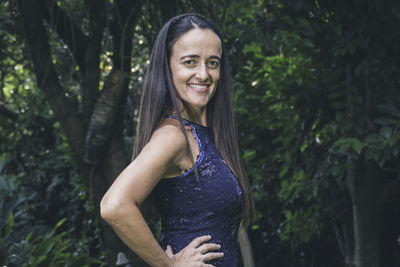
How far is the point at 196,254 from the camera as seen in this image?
1627 millimetres

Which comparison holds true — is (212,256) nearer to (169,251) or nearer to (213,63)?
(169,251)

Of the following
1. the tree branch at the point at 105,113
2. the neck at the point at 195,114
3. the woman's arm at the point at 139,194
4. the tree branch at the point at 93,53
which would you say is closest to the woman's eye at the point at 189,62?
the neck at the point at 195,114

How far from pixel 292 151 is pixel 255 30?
1062 mm

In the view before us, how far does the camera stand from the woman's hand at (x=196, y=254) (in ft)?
5.32

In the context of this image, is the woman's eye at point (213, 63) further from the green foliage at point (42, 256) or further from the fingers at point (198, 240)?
the green foliage at point (42, 256)

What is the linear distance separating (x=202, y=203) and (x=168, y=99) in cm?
40

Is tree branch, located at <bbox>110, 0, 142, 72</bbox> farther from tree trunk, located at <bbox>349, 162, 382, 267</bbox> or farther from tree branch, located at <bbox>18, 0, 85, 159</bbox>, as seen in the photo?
tree trunk, located at <bbox>349, 162, 382, 267</bbox>

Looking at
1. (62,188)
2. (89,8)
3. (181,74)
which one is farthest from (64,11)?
(62,188)

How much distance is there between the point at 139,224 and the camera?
4.90 feet

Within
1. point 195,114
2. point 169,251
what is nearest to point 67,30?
point 195,114

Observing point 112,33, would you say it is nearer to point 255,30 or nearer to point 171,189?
point 255,30

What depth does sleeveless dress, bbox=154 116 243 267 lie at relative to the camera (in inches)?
65.0

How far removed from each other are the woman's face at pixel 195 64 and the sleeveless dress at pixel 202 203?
0.37 ft

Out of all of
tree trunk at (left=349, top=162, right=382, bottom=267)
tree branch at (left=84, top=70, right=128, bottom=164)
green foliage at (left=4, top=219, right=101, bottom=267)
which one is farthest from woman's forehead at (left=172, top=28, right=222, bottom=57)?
green foliage at (left=4, top=219, right=101, bottom=267)
